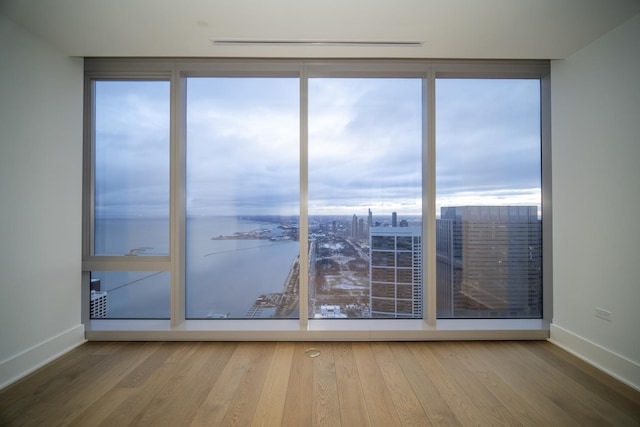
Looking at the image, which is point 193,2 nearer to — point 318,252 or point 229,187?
point 229,187

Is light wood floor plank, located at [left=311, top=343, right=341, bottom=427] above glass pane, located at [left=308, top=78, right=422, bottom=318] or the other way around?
the other way around

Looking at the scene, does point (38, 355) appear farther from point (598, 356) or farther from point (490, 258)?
point (598, 356)

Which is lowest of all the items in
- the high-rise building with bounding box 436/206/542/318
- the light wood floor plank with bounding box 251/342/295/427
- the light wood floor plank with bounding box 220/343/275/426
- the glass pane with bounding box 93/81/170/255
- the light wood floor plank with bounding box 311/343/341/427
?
the light wood floor plank with bounding box 220/343/275/426

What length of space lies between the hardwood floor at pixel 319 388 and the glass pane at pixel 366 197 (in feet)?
1.81

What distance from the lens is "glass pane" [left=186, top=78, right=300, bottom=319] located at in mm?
2982

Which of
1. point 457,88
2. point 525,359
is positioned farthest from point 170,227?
point 525,359

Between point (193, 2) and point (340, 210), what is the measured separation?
7.07ft

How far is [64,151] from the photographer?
260cm

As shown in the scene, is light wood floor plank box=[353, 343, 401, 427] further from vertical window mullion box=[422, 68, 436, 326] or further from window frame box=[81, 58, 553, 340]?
vertical window mullion box=[422, 68, 436, 326]

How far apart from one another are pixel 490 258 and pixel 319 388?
2.25 meters

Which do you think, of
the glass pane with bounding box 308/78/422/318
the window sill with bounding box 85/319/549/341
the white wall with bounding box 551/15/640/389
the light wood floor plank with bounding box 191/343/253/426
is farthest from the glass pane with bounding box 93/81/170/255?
the white wall with bounding box 551/15/640/389

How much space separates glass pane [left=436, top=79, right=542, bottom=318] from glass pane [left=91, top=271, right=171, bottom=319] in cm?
308

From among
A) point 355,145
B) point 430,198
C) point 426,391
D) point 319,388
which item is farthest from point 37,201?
point 430,198

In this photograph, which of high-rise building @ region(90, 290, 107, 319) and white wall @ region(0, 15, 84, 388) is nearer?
white wall @ region(0, 15, 84, 388)
